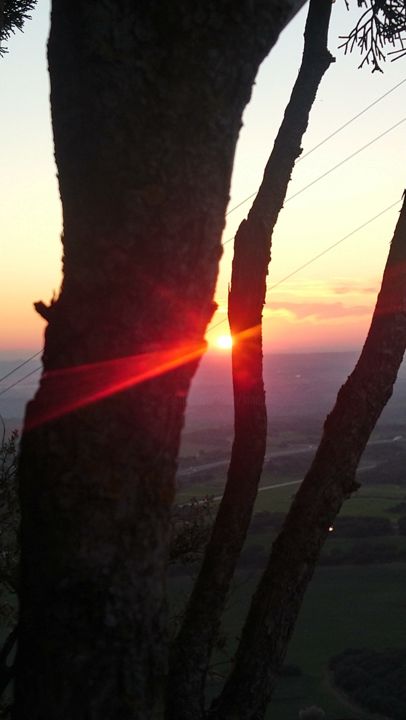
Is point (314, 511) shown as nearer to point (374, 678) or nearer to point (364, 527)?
point (374, 678)

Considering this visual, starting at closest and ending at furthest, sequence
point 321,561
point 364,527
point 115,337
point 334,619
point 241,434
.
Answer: point 115,337 < point 241,434 < point 334,619 < point 321,561 < point 364,527

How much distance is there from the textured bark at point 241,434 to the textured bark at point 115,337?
1.66m

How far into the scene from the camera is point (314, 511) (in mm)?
3637

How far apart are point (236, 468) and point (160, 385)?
6.21ft

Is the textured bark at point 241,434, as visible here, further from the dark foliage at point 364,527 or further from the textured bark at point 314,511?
the dark foliage at point 364,527

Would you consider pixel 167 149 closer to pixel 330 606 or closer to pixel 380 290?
pixel 380 290

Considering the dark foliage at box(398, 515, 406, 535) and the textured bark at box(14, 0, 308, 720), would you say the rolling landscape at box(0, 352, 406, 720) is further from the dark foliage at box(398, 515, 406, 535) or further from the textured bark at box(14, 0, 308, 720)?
the textured bark at box(14, 0, 308, 720)

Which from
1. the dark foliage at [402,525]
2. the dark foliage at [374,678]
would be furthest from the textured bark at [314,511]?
the dark foliage at [402,525]

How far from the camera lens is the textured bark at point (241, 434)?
12.5 ft

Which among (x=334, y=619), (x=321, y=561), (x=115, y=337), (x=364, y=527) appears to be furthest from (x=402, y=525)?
(x=115, y=337)

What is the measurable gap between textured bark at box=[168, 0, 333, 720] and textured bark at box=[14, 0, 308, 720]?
1.66 metres

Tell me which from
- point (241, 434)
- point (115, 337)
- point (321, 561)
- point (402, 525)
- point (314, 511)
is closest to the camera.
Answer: point (115, 337)

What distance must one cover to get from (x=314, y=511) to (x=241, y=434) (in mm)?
609

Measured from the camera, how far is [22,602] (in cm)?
221
